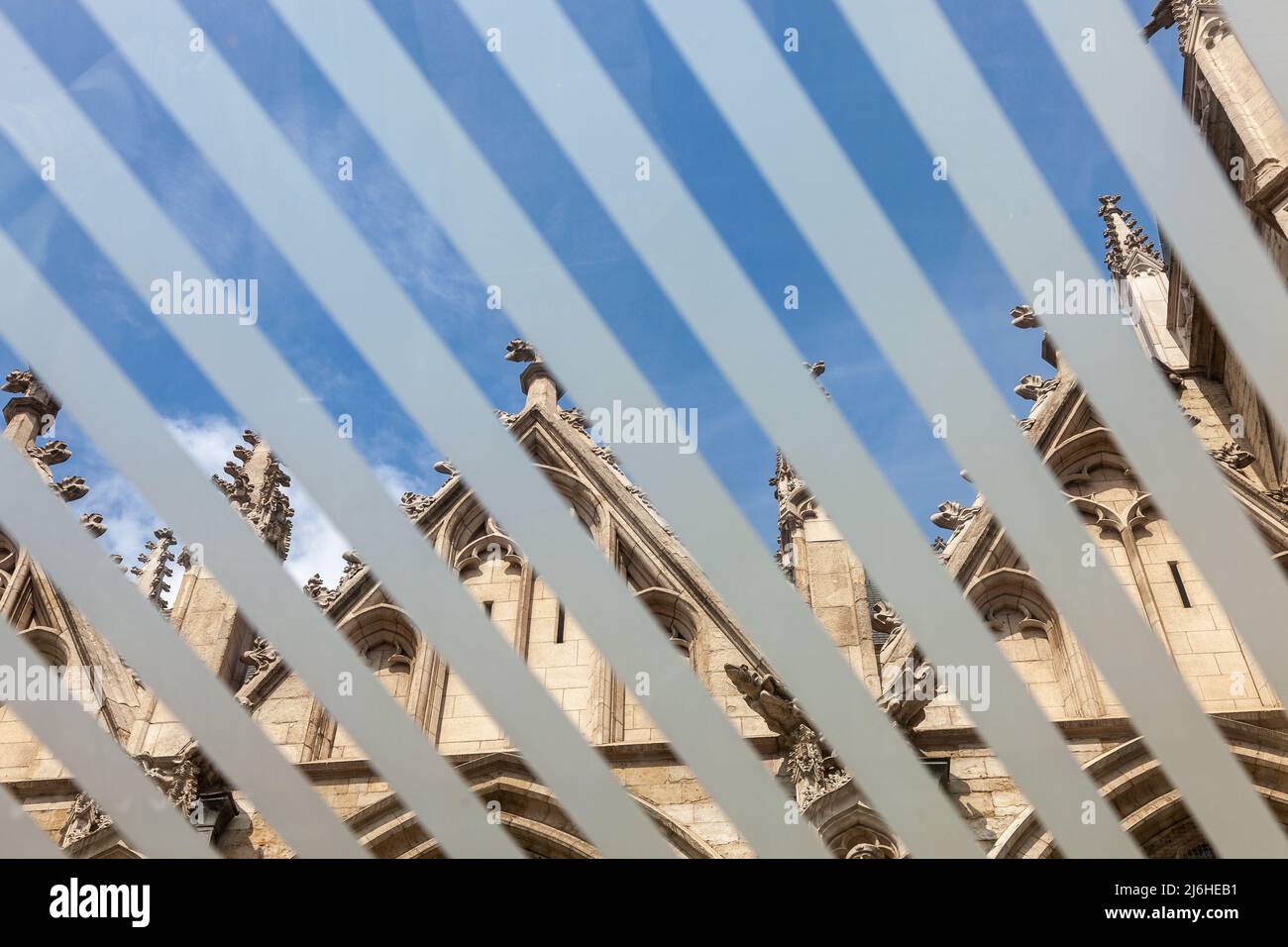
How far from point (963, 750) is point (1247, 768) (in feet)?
9.17

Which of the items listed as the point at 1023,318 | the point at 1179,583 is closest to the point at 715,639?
the point at 1179,583

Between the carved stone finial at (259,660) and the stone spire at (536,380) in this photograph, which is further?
the stone spire at (536,380)

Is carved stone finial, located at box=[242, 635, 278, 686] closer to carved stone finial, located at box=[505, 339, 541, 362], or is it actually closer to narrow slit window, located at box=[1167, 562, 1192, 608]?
carved stone finial, located at box=[505, 339, 541, 362]

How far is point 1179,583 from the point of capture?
46.6 ft

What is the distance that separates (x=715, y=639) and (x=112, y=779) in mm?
6834

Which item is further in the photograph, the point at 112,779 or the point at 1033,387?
the point at 1033,387

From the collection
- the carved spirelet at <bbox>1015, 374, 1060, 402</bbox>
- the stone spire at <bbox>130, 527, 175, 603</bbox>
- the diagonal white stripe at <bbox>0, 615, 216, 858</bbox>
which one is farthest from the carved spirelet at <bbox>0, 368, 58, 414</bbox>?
the carved spirelet at <bbox>1015, 374, 1060, 402</bbox>

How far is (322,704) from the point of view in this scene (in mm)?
13438

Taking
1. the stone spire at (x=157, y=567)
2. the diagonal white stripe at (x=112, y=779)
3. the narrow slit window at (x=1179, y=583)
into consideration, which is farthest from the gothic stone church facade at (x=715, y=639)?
the stone spire at (x=157, y=567)

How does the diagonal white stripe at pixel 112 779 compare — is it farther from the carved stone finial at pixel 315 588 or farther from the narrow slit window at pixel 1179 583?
the narrow slit window at pixel 1179 583

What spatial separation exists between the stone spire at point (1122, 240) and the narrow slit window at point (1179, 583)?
9.81 m

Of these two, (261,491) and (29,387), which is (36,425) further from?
(261,491)

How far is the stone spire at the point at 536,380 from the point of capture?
18.0m
